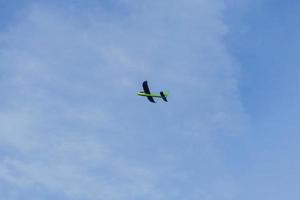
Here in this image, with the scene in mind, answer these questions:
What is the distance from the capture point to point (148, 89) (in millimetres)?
80062

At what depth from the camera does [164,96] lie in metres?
79.4

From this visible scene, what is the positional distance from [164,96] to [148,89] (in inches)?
172
